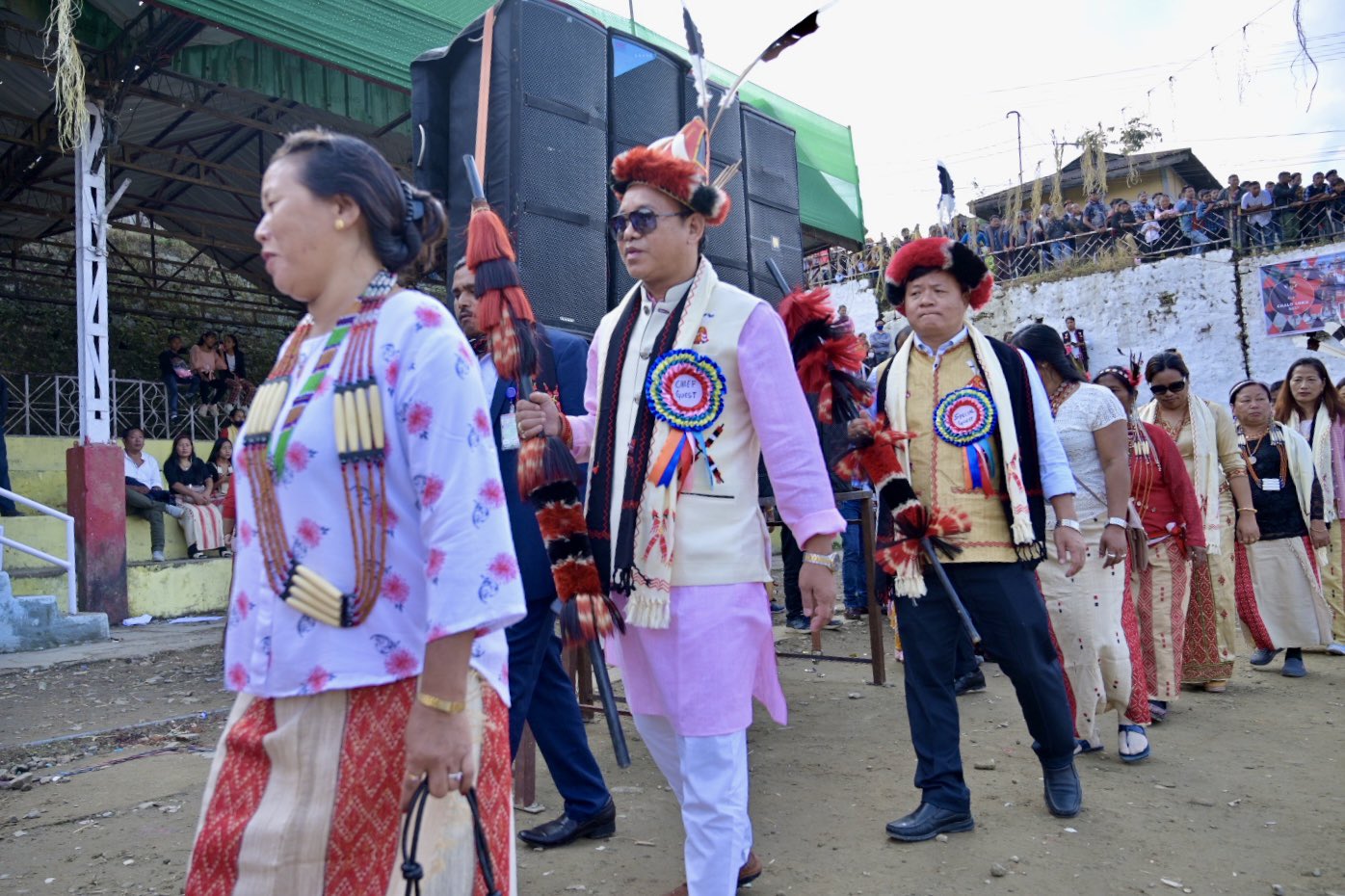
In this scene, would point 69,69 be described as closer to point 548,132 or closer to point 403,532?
point 548,132

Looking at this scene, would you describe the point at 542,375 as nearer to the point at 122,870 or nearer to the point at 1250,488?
the point at 122,870

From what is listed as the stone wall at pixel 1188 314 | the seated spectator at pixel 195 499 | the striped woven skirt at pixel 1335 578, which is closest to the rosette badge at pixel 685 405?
the striped woven skirt at pixel 1335 578

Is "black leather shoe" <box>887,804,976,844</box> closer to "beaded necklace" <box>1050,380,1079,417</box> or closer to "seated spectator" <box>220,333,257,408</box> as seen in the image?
"beaded necklace" <box>1050,380,1079,417</box>

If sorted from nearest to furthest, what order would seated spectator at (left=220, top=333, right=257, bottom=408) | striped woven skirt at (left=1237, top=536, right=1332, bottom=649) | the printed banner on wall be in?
striped woven skirt at (left=1237, top=536, right=1332, bottom=649) → seated spectator at (left=220, top=333, right=257, bottom=408) → the printed banner on wall

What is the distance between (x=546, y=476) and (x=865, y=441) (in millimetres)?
1353

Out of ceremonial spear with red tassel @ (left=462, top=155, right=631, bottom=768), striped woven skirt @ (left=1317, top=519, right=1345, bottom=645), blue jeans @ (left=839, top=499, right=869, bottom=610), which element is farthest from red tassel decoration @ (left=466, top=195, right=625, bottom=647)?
striped woven skirt @ (left=1317, top=519, right=1345, bottom=645)

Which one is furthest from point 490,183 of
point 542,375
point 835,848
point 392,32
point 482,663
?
point 392,32

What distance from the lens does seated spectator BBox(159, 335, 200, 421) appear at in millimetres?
13266

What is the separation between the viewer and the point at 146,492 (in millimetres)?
10492

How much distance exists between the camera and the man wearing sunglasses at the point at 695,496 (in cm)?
242

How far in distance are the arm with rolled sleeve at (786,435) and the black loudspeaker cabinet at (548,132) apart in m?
2.12

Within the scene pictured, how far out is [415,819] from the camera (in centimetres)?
149

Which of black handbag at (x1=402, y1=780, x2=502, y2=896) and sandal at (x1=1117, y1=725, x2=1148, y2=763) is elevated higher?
black handbag at (x1=402, y1=780, x2=502, y2=896)

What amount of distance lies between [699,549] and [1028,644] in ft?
4.80
